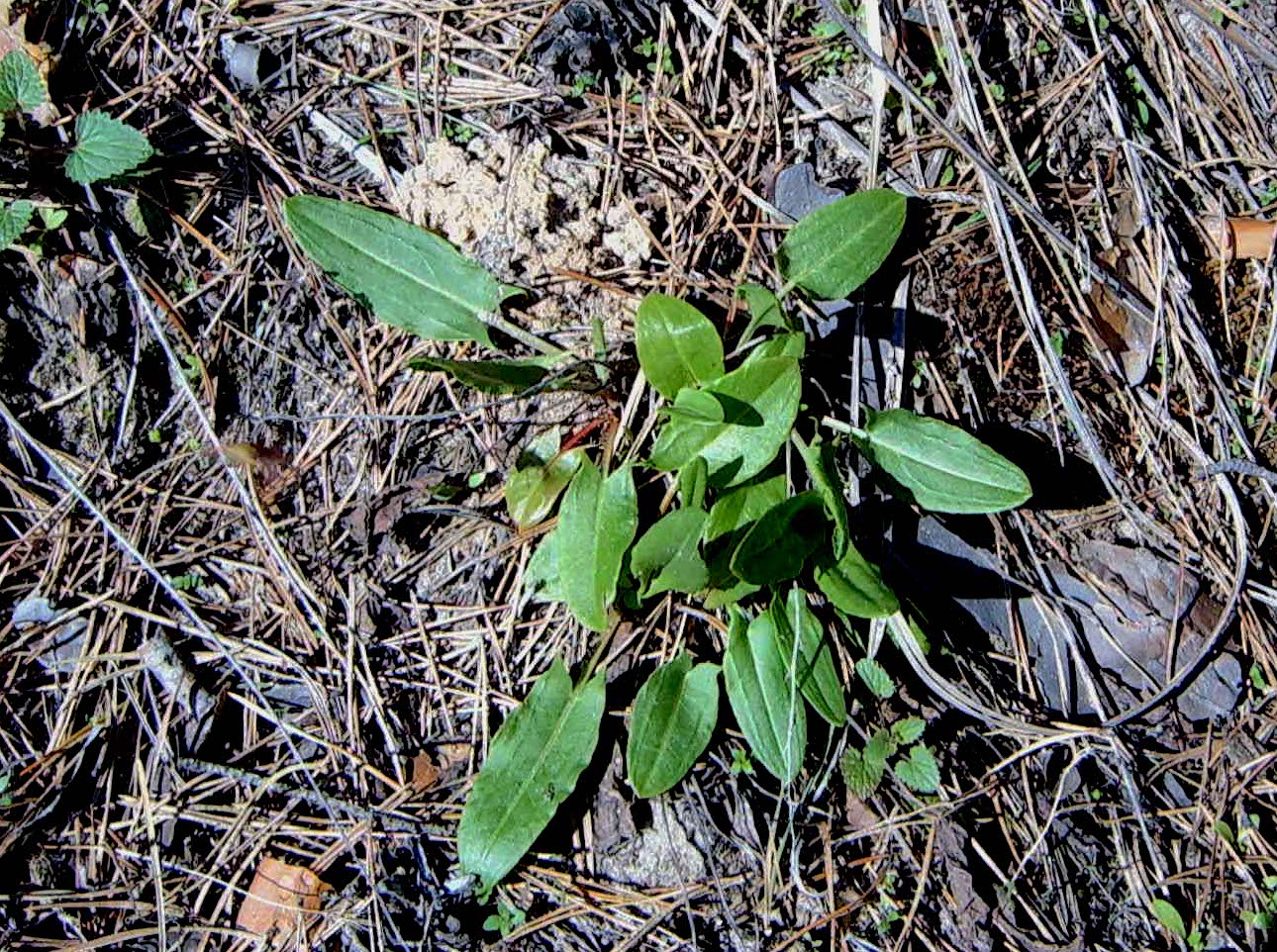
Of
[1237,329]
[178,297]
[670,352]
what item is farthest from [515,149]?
[1237,329]

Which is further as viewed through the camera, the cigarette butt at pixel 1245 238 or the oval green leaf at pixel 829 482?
the cigarette butt at pixel 1245 238

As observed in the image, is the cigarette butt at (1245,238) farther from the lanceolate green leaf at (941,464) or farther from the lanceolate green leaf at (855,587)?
the lanceolate green leaf at (855,587)

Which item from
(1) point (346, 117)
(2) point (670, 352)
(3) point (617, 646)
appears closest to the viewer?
(2) point (670, 352)

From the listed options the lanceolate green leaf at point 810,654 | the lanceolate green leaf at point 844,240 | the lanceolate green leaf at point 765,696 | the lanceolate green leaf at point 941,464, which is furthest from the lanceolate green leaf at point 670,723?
the lanceolate green leaf at point 844,240

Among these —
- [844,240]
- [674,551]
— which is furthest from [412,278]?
[844,240]

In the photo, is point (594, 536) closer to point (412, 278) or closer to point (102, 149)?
point (412, 278)

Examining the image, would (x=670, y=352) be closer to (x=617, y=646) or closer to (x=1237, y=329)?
(x=617, y=646)

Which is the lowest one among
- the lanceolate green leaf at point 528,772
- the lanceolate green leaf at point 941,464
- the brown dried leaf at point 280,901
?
the brown dried leaf at point 280,901
